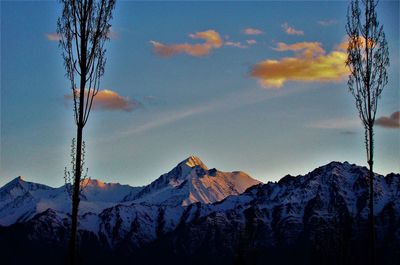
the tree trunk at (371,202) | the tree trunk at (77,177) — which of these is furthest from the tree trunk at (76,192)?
the tree trunk at (371,202)

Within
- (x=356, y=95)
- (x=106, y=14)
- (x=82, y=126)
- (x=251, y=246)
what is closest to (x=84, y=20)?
(x=106, y=14)

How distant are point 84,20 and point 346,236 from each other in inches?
2964

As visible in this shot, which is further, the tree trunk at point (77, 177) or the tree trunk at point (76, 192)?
the tree trunk at point (76, 192)

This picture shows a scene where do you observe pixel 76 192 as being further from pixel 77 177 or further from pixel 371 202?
pixel 371 202

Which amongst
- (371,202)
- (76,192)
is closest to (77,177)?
(76,192)

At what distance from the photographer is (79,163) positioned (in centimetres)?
3275

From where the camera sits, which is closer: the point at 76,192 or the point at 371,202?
the point at 76,192

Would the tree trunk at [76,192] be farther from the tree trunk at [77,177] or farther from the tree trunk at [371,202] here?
the tree trunk at [371,202]

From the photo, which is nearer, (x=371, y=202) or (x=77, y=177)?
(x=77, y=177)

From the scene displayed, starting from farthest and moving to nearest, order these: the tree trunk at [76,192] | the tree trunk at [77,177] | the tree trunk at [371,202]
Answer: the tree trunk at [371,202] → the tree trunk at [76,192] → the tree trunk at [77,177]

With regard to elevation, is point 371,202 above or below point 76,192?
above

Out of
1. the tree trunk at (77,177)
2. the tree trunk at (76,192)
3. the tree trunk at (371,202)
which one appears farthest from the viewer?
the tree trunk at (371,202)

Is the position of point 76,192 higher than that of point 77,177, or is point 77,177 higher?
point 77,177

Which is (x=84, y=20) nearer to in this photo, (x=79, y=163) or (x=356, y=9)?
(x=79, y=163)
